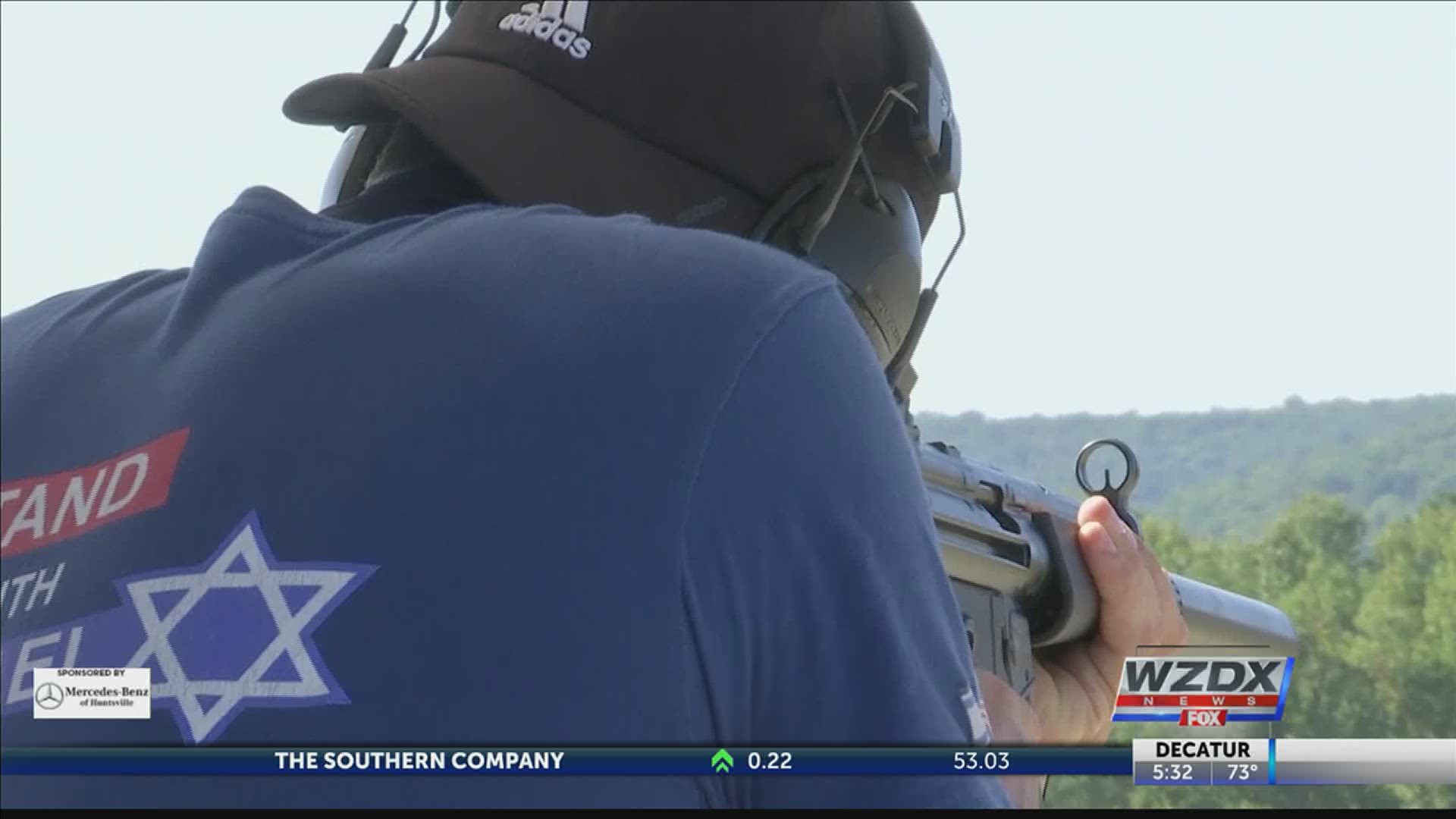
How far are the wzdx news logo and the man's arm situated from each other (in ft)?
2.13

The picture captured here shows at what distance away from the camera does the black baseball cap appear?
1768mm

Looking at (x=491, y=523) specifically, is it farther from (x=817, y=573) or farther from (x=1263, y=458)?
(x=1263, y=458)

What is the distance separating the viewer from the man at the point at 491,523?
130 centimetres

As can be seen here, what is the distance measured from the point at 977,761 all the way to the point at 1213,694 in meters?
0.63

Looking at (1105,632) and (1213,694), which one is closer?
(1213,694)

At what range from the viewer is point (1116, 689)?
9.97ft

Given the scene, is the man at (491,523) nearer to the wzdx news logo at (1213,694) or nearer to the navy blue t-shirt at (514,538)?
the navy blue t-shirt at (514,538)

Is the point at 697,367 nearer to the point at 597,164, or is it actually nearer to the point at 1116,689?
the point at 597,164

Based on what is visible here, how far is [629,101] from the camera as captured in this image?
73.0 inches

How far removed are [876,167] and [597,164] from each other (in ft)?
1.64

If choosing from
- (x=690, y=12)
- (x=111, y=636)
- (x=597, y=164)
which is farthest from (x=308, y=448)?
(x=690, y=12)

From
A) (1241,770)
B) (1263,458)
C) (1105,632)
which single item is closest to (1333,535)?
(1263,458)

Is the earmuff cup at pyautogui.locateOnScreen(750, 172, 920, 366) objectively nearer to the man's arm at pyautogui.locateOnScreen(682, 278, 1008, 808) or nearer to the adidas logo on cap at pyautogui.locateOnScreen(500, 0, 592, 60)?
the adidas logo on cap at pyautogui.locateOnScreen(500, 0, 592, 60)

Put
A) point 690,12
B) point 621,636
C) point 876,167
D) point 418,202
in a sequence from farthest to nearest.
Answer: point 876,167, point 690,12, point 418,202, point 621,636
